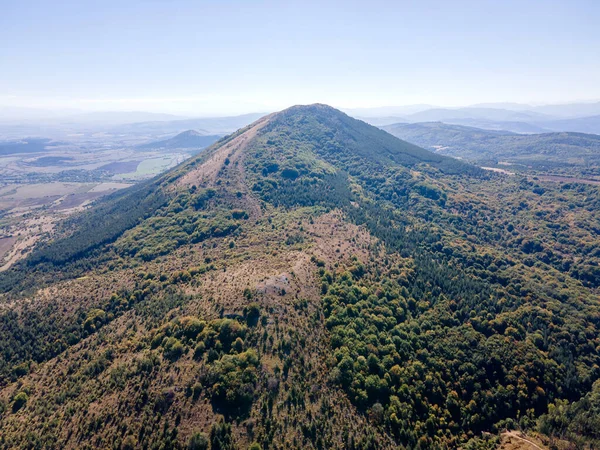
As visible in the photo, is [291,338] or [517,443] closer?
[517,443]

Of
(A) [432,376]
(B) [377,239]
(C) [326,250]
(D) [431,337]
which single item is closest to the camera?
(A) [432,376]

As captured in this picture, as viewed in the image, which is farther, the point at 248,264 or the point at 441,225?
the point at 441,225

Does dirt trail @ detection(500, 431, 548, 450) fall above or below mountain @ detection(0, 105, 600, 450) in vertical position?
below

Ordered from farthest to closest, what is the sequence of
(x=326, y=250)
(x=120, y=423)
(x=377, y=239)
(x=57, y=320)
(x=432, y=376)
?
(x=377, y=239)
(x=326, y=250)
(x=57, y=320)
(x=432, y=376)
(x=120, y=423)

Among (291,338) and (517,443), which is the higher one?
(291,338)

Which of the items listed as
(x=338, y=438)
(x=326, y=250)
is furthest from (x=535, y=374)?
(x=326, y=250)

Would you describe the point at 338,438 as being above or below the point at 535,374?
above

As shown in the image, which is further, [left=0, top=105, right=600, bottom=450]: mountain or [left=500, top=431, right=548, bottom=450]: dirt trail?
[left=500, top=431, right=548, bottom=450]: dirt trail

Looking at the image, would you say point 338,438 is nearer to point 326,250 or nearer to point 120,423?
point 120,423
